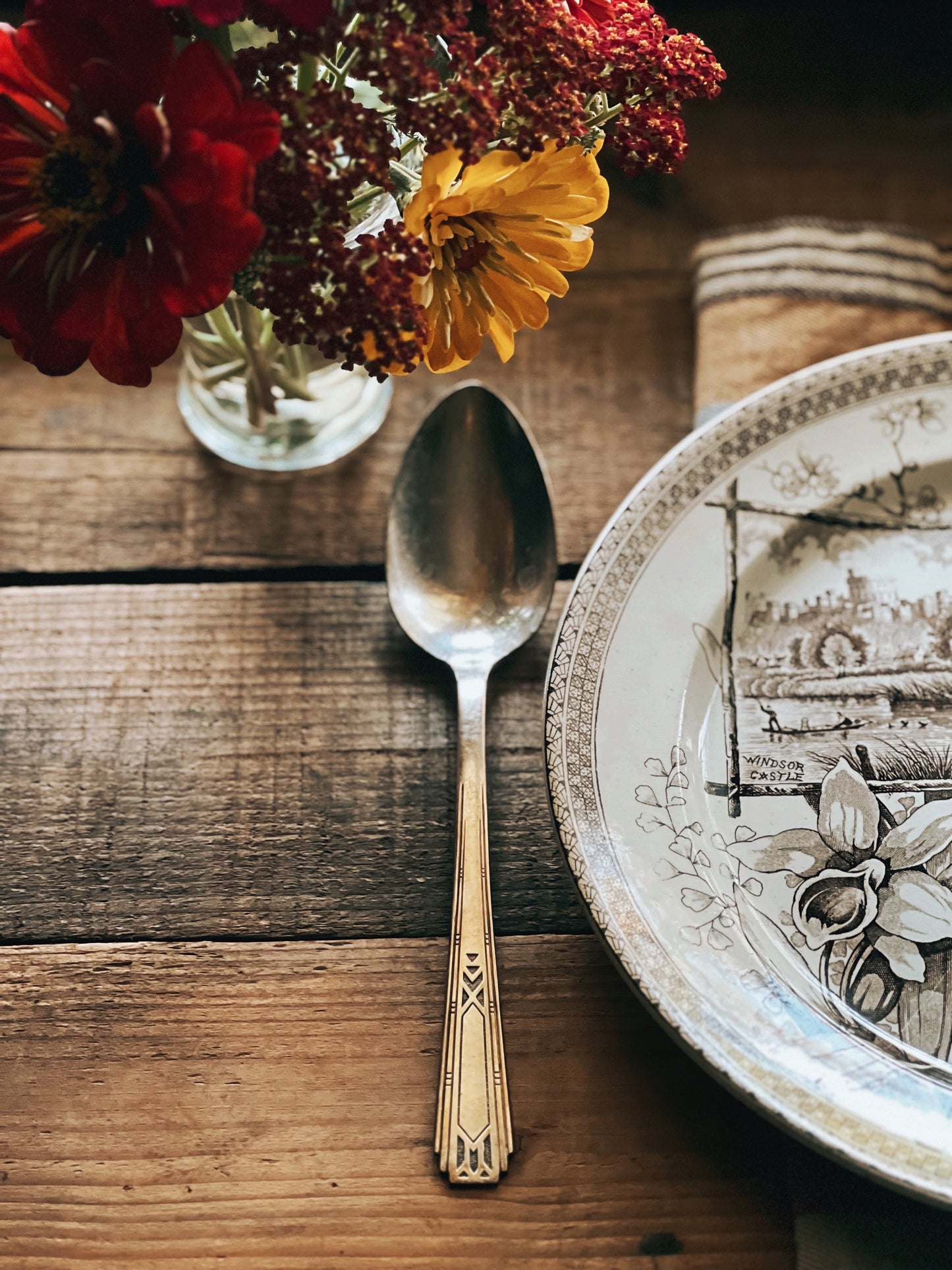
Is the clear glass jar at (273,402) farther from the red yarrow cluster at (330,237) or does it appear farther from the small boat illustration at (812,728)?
the small boat illustration at (812,728)

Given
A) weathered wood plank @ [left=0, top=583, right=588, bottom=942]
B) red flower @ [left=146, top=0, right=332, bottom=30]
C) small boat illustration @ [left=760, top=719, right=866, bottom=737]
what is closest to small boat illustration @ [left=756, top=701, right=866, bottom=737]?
small boat illustration @ [left=760, top=719, right=866, bottom=737]

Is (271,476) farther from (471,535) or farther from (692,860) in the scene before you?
(692,860)

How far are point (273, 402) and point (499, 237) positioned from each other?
0.60ft

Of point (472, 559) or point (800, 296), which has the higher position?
point (800, 296)

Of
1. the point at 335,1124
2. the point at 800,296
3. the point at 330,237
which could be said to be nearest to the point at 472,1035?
the point at 335,1124

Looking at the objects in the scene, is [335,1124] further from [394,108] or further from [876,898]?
[394,108]

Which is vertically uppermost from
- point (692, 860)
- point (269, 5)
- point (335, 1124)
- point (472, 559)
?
point (269, 5)

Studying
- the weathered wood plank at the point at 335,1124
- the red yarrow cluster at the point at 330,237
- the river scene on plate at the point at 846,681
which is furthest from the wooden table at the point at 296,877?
the red yarrow cluster at the point at 330,237

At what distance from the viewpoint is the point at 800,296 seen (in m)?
0.62

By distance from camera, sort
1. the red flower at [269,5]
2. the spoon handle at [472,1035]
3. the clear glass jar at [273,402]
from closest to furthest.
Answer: the red flower at [269,5] < the spoon handle at [472,1035] < the clear glass jar at [273,402]

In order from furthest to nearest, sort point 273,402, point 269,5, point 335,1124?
point 273,402 < point 335,1124 < point 269,5

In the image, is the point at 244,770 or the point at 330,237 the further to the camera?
the point at 244,770

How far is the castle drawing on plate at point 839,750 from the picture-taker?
41cm

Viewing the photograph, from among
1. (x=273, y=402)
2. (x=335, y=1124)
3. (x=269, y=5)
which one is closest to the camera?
(x=269, y=5)
